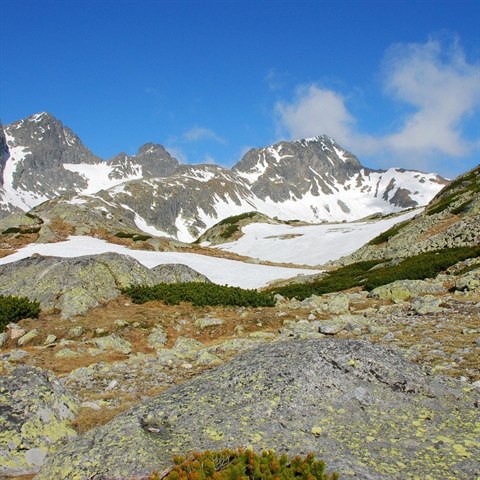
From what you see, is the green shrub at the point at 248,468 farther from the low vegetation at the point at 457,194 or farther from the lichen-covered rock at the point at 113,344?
the low vegetation at the point at 457,194

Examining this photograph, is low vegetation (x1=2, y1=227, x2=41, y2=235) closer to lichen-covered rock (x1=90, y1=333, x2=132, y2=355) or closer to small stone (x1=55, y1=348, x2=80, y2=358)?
lichen-covered rock (x1=90, y1=333, x2=132, y2=355)

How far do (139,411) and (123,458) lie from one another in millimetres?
1388

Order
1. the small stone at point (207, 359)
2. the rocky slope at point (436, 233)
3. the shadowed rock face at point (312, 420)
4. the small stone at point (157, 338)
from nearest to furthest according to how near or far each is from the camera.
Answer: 1. the shadowed rock face at point (312, 420)
2. the small stone at point (207, 359)
3. the small stone at point (157, 338)
4. the rocky slope at point (436, 233)

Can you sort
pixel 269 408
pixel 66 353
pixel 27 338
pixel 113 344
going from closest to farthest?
pixel 269 408 < pixel 66 353 < pixel 113 344 < pixel 27 338

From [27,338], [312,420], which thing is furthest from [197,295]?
[312,420]

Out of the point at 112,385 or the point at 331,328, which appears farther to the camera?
the point at 331,328

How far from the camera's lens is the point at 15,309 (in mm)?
18891

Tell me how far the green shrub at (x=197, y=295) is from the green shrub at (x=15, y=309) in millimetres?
4796

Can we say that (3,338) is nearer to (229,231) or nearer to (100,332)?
(100,332)

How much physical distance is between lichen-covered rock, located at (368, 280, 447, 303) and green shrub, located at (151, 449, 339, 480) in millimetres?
16338

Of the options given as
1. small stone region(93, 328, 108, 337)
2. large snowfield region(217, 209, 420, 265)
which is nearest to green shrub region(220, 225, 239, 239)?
large snowfield region(217, 209, 420, 265)

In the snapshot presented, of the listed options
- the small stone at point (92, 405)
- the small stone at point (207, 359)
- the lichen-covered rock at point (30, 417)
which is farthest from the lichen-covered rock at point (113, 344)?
the lichen-covered rock at point (30, 417)

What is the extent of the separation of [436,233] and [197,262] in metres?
27.4

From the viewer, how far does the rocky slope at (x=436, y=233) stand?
3881cm
